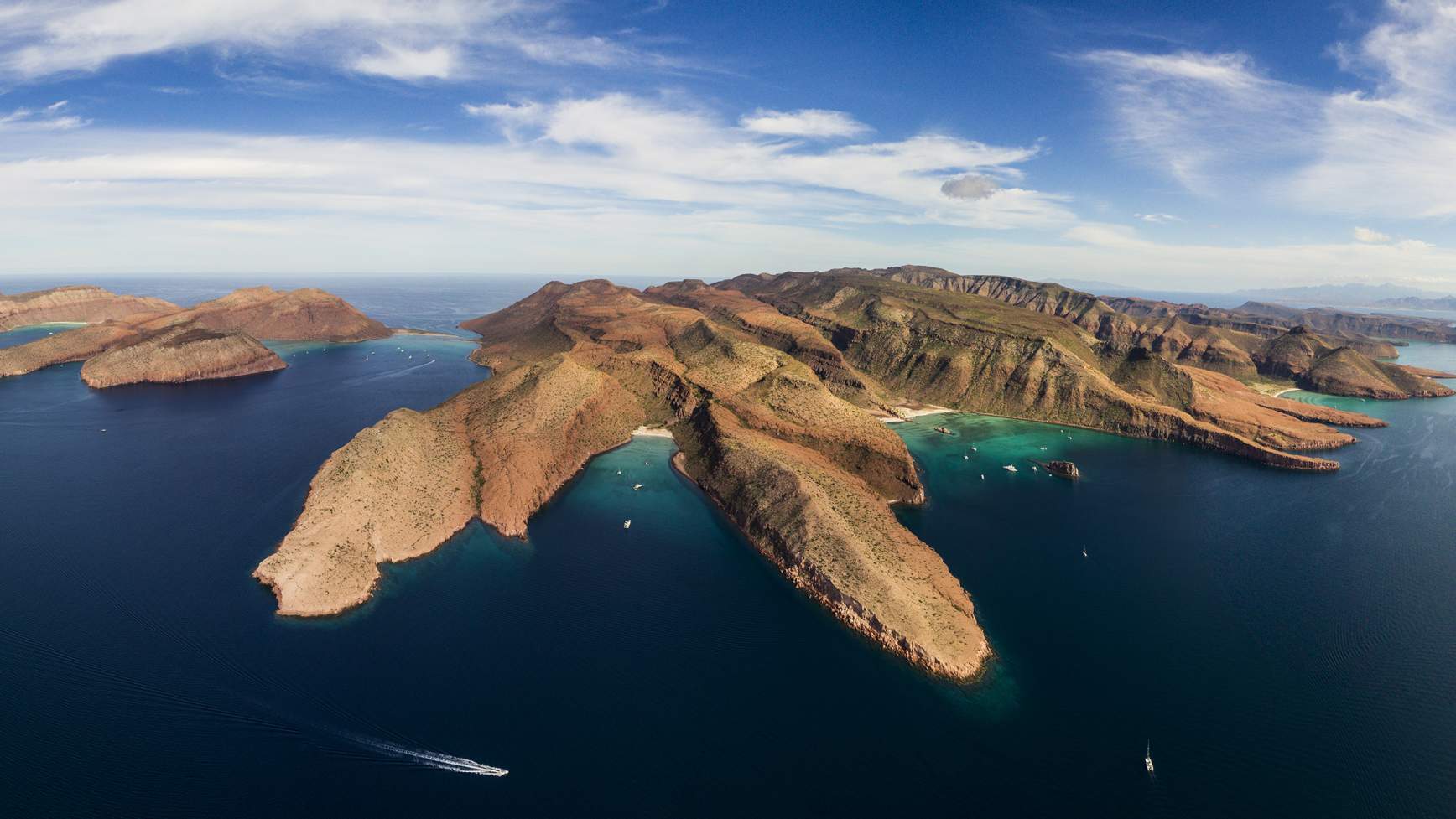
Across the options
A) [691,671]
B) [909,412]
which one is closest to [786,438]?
[691,671]

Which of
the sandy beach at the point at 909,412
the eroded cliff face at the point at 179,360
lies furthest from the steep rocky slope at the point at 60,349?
the sandy beach at the point at 909,412

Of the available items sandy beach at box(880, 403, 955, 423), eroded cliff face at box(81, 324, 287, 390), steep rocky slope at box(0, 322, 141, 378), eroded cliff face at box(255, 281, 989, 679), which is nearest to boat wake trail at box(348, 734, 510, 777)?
eroded cliff face at box(255, 281, 989, 679)

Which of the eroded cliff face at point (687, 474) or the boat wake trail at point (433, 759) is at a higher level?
the eroded cliff face at point (687, 474)

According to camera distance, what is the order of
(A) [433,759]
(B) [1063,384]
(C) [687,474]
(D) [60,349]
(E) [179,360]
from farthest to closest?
(D) [60,349], (E) [179,360], (B) [1063,384], (C) [687,474], (A) [433,759]

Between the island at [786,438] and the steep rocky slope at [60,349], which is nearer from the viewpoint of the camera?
the island at [786,438]

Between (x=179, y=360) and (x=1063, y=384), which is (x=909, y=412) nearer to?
(x=1063, y=384)

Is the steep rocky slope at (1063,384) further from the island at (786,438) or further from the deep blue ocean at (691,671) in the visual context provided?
the deep blue ocean at (691,671)
